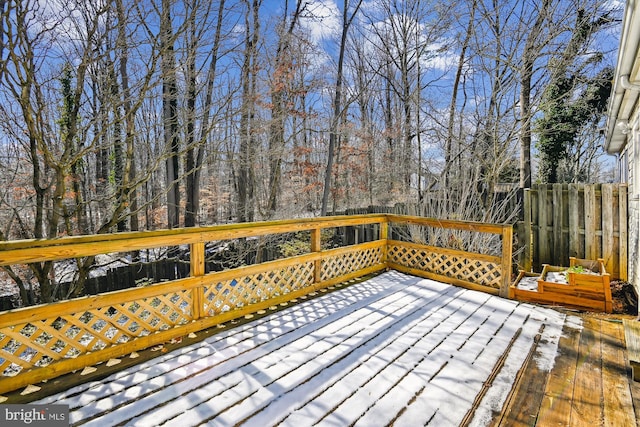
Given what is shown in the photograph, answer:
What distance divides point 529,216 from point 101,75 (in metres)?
7.30

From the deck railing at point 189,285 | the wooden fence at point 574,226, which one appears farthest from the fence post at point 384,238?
the wooden fence at point 574,226

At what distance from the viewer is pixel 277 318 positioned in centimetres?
338

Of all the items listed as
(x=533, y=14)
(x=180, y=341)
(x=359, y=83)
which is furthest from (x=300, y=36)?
(x=180, y=341)

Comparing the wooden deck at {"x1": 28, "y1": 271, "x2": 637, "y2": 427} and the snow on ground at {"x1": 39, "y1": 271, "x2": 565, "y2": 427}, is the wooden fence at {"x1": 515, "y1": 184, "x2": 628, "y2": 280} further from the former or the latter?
the snow on ground at {"x1": 39, "y1": 271, "x2": 565, "y2": 427}

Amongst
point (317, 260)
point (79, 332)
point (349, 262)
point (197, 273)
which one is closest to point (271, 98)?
point (349, 262)

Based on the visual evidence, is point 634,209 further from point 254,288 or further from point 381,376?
point 254,288

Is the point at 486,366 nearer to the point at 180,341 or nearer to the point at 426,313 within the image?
the point at 426,313

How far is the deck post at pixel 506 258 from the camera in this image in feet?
13.2

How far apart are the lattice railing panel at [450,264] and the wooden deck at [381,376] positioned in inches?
35.0

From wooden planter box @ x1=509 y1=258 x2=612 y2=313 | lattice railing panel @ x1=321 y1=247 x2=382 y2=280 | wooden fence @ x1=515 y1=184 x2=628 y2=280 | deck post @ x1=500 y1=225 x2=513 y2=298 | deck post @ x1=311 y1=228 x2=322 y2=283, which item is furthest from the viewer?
wooden fence @ x1=515 y1=184 x2=628 y2=280

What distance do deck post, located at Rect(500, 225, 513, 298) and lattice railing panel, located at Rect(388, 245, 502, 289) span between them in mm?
78

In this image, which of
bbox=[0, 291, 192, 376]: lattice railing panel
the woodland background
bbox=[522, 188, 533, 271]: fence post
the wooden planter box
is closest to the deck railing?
bbox=[0, 291, 192, 376]: lattice railing panel

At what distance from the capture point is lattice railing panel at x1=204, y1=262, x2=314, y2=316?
10.7ft

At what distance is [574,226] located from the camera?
5.41 meters
